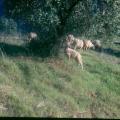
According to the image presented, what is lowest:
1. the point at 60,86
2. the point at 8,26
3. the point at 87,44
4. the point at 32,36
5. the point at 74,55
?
the point at 60,86

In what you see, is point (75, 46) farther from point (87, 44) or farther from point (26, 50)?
point (26, 50)

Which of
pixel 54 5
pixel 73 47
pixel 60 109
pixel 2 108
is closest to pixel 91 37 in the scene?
pixel 73 47

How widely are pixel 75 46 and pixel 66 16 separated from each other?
374 mm

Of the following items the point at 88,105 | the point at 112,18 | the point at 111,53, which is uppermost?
the point at 112,18

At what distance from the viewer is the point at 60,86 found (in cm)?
521

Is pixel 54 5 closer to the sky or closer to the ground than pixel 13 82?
closer to the sky

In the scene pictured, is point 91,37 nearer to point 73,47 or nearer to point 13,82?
point 73,47

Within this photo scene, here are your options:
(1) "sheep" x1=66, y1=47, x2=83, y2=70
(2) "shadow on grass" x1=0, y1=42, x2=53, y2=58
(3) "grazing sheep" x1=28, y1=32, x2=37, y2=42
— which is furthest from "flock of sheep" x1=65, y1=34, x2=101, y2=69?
(3) "grazing sheep" x1=28, y1=32, x2=37, y2=42

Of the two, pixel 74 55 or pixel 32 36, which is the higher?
pixel 32 36

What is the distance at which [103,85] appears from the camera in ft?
17.5

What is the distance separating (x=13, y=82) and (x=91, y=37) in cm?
110

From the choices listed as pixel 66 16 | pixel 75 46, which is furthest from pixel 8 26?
pixel 75 46

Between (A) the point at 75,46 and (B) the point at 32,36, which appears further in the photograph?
(A) the point at 75,46

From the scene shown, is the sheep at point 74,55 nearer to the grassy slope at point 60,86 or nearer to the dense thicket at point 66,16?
the grassy slope at point 60,86
